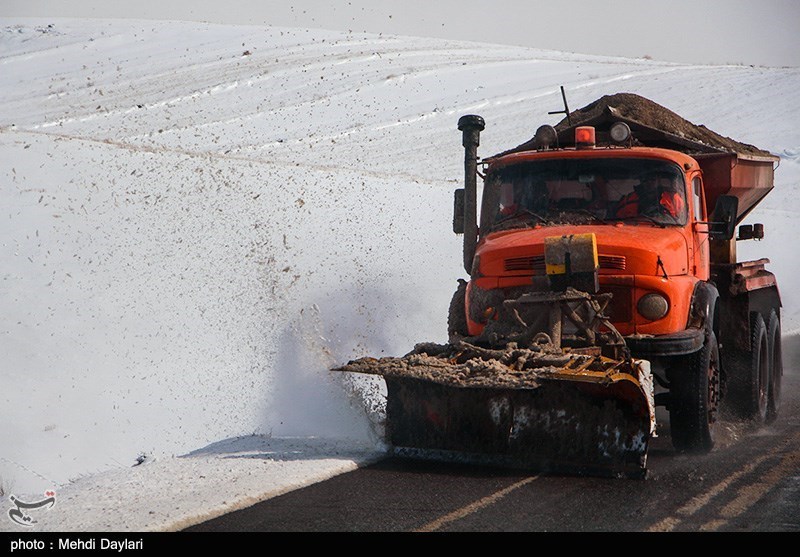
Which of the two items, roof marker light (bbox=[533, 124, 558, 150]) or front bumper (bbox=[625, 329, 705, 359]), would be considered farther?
roof marker light (bbox=[533, 124, 558, 150])

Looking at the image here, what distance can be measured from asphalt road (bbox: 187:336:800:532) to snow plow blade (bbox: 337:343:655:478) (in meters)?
0.15

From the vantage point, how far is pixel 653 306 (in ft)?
23.8

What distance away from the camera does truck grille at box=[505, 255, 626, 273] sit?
24.2ft

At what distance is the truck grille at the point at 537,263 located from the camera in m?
7.39

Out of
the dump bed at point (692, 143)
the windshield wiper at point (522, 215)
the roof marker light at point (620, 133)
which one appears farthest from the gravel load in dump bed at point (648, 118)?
the windshield wiper at point (522, 215)

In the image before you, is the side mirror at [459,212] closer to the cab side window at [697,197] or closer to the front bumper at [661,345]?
the cab side window at [697,197]

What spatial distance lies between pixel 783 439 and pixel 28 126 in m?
22.3

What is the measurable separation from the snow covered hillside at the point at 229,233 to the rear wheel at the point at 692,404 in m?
2.54

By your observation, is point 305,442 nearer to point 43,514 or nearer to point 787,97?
point 43,514

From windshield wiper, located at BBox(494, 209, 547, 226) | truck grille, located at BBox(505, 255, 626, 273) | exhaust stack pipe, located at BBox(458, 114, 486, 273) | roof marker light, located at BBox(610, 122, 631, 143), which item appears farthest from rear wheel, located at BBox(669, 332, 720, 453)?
exhaust stack pipe, located at BBox(458, 114, 486, 273)

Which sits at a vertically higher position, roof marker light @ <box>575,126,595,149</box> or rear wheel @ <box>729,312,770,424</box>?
roof marker light @ <box>575,126,595,149</box>

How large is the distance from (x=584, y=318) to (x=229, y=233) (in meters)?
8.94

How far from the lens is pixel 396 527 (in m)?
5.30

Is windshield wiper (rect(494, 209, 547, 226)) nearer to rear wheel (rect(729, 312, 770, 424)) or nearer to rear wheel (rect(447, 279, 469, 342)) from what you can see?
rear wheel (rect(447, 279, 469, 342))
